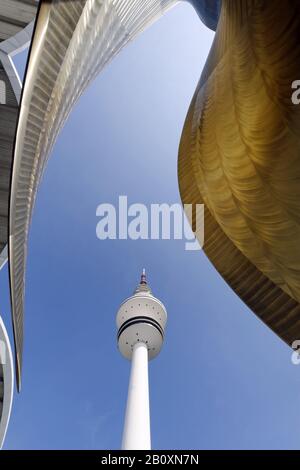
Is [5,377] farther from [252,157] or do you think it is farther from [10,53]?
[252,157]

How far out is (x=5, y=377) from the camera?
513 inches

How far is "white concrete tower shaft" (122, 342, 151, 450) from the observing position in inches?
1340

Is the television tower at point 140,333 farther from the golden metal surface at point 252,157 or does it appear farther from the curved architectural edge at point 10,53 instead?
the golden metal surface at point 252,157

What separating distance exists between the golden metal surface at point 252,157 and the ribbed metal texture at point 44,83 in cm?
188

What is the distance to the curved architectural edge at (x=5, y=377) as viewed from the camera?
13.0 metres

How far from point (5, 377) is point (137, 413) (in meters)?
26.3

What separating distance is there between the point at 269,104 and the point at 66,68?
2946 millimetres

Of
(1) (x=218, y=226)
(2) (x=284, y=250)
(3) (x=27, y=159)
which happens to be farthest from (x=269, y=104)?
(3) (x=27, y=159)

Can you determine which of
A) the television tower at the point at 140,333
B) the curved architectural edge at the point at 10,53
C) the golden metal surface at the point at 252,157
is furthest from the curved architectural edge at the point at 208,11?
the television tower at the point at 140,333

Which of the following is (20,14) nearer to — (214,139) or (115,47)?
(115,47)

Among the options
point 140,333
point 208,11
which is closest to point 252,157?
point 208,11

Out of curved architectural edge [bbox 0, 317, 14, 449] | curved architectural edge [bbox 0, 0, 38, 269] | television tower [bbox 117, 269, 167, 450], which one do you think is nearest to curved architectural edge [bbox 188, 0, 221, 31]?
curved architectural edge [bbox 0, 0, 38, 269]

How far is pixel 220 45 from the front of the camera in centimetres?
673

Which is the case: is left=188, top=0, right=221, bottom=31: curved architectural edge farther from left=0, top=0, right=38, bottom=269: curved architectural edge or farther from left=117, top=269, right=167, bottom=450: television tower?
left=117, top=269, right=167, bottom=450: television tower
